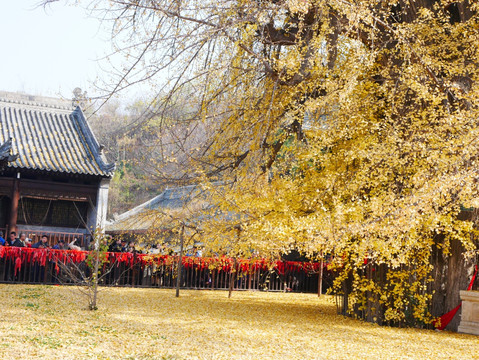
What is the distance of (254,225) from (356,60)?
3855 millimetres

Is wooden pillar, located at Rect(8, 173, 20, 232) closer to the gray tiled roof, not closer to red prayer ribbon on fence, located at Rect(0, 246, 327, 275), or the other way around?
the gray tiled roof

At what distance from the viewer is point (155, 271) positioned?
65.3ft

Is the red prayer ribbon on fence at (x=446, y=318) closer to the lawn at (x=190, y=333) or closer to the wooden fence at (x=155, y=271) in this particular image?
the lawn at (x=190, y=333)

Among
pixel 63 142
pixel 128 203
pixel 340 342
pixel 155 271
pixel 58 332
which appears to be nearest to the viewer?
pixel 58 332

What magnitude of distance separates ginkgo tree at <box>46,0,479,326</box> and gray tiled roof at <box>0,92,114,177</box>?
34.9 ft

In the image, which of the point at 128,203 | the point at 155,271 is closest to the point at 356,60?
the point at 155,271

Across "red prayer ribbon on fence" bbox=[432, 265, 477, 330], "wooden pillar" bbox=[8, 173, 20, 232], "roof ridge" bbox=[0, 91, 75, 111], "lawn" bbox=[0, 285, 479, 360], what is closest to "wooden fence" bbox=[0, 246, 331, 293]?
"lawn" bbox=[0, 285, 479, 360]

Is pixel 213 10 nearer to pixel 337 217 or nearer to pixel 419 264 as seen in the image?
pixel 337 217

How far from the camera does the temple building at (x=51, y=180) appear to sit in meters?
23.0

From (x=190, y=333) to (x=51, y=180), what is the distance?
1534 centimetres

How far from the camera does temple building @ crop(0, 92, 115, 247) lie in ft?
75.5

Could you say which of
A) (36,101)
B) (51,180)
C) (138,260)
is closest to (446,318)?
(138,260)

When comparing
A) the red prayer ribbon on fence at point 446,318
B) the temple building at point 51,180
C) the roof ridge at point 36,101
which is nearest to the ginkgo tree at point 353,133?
the red prayer ribbon on fence at point 446,318

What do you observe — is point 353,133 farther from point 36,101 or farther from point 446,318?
point 36,101
